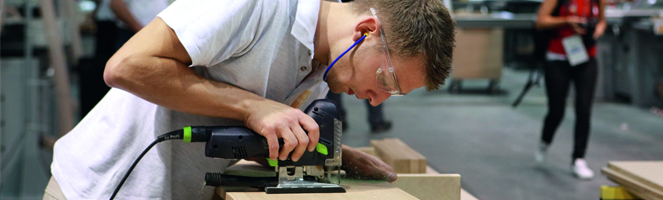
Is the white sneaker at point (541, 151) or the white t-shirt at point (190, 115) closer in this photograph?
the white t-shirt at point (190, 115)

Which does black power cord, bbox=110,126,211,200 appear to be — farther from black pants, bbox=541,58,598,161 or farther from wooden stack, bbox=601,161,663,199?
black pants, bbox=541,58,598,161

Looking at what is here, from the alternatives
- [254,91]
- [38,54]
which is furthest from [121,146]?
[38,54]

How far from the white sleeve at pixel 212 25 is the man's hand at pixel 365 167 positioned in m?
0.41

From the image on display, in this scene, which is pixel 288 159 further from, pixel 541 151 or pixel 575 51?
pixel 541 151

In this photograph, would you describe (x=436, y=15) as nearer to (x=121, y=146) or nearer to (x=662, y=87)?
(x=121, y=146)

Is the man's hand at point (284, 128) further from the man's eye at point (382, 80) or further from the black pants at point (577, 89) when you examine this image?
the black pants at point (577, 89)

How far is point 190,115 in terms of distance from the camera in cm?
111

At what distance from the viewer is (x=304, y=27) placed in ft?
3.34

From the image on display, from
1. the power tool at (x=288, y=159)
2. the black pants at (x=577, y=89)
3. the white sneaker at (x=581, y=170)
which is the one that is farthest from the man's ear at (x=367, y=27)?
the white sneaker at (x=581, y=170)

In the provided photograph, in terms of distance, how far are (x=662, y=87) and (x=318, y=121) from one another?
5.80 m

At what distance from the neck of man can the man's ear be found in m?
0.04

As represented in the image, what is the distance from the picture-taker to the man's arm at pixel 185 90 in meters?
0.92

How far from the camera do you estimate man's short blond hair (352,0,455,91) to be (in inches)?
38.6

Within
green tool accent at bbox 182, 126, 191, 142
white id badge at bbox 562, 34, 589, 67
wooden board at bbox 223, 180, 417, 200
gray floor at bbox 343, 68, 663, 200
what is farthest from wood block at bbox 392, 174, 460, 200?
white id badge at bbox 562, 34, 589, 67
